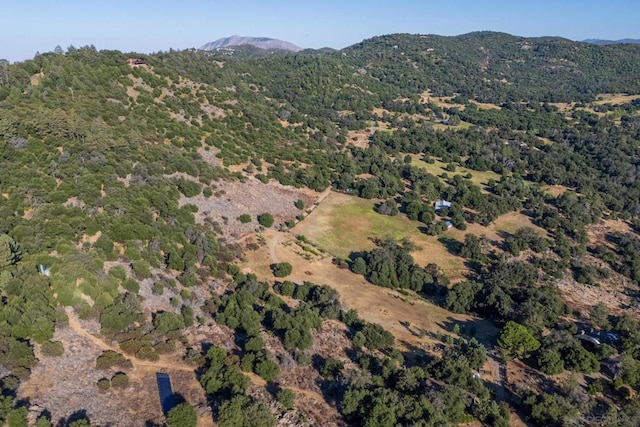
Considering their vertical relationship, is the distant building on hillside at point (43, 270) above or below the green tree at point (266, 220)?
above

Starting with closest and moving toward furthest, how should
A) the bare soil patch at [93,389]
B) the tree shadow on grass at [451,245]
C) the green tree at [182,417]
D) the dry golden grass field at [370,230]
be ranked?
1. the green tree at [182,417]
2. the bare soil patch at [93,389]
3. the dry golden grass field at [370,230]
4. the tree shadow on grass at [451,245]

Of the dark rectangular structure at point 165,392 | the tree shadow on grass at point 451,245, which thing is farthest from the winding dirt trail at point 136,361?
the tree shadow on grass at point 451,245

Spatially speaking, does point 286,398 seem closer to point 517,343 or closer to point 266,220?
point 517,343

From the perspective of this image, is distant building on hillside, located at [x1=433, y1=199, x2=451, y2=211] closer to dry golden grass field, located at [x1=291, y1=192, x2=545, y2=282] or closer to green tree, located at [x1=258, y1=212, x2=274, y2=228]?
dry golden grass field, located at [x1=291, y1=192, x2=545, y2=282]

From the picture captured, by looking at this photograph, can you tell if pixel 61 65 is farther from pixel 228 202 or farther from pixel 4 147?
pixel 228 202

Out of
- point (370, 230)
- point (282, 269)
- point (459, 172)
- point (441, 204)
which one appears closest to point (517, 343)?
point (282, 269)

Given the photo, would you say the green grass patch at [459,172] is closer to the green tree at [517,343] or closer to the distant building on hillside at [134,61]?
the green tree at [517,343]

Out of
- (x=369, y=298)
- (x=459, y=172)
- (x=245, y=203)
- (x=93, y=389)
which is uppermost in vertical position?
(x=459, y=172)

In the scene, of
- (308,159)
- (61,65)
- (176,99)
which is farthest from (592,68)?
(61,65)
